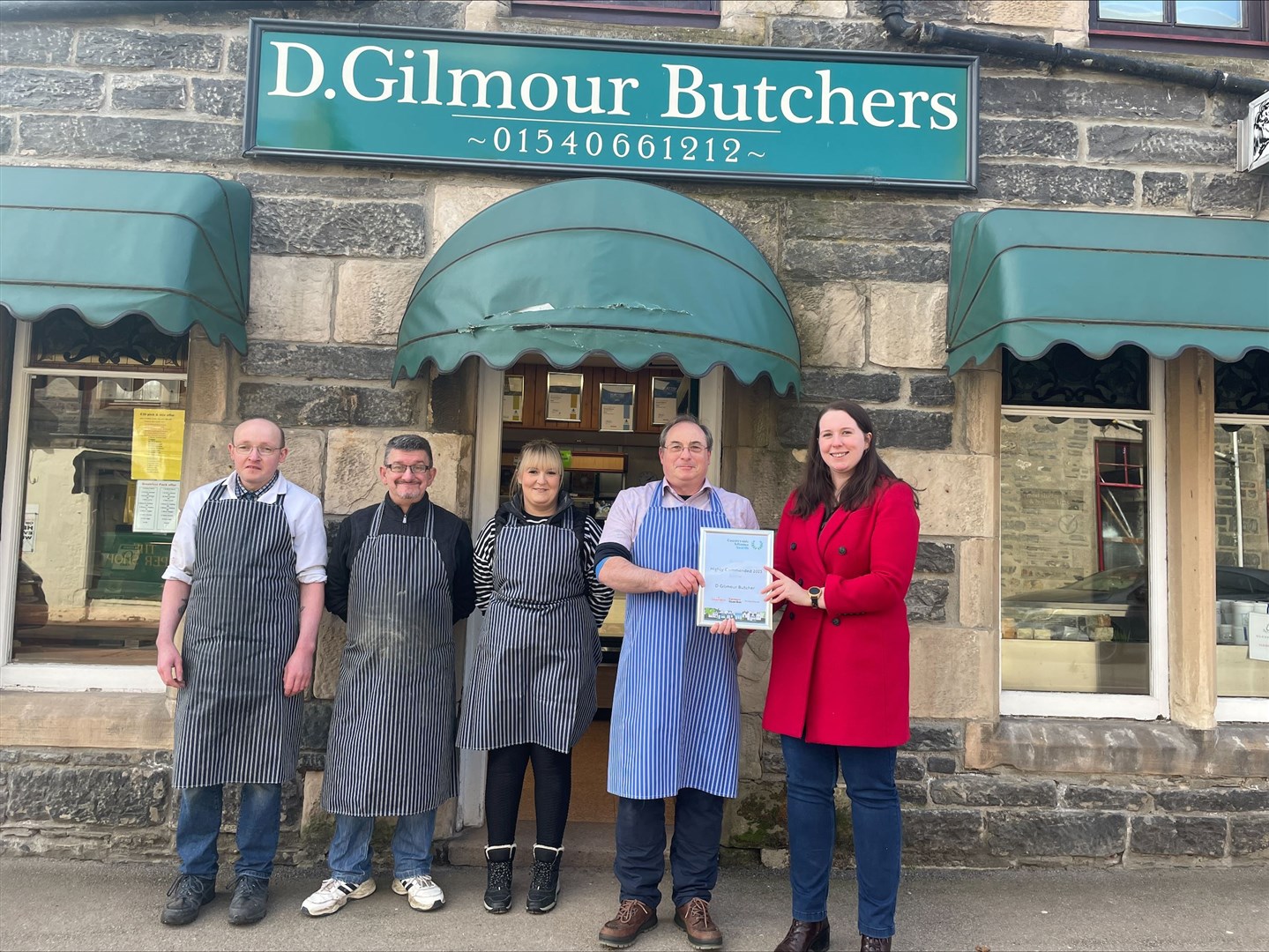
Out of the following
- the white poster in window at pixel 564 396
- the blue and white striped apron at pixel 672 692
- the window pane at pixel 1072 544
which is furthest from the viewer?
the white poster in window at pixel 564 396

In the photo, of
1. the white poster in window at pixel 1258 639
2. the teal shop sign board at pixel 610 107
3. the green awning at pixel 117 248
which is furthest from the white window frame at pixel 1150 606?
the green awning at pixel 117 248

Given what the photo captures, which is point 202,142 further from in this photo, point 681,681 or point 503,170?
point 681,681

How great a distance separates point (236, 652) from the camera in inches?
132

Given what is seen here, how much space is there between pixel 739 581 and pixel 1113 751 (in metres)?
2.20

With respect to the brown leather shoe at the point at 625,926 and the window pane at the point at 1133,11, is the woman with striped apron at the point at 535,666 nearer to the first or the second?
the brown leather shoe at the point at 625,926

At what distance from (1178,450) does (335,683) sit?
3998 millimetres

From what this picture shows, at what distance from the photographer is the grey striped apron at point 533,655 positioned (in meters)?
3.37

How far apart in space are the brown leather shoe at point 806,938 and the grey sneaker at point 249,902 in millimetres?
1895

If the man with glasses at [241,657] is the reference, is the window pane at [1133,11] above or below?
above

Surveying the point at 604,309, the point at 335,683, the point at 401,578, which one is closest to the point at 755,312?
the point at 604,309

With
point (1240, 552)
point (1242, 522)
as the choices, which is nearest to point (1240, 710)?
point (1240, 552)

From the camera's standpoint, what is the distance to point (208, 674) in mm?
3342

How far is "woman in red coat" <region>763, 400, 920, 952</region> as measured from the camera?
297cm

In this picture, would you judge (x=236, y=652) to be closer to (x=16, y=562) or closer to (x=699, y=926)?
(x=16, y=562)
